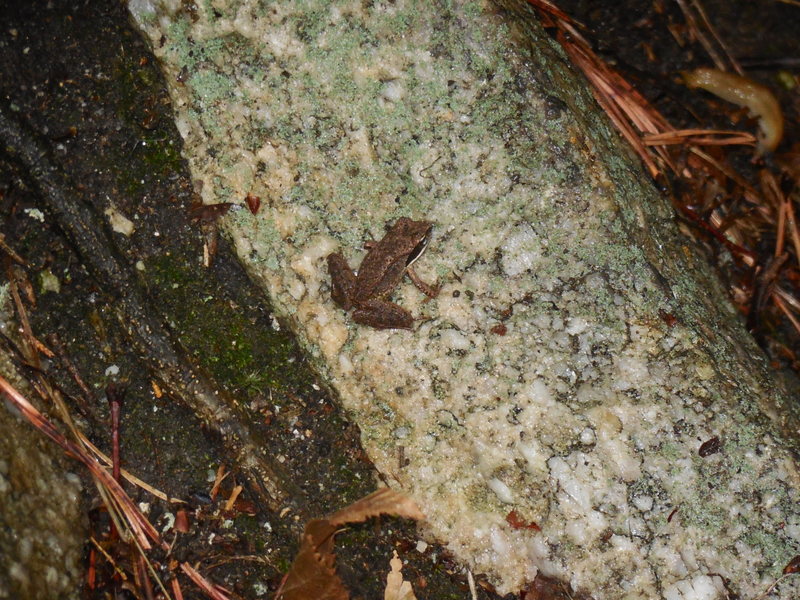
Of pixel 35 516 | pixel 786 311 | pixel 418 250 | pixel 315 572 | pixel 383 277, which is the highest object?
pixel 786 311

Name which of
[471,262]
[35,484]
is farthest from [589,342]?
[35,484]

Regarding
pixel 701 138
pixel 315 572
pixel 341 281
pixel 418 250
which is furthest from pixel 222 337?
pixel 701 138

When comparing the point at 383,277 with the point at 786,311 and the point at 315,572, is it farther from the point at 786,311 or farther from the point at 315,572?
the point at 786,311

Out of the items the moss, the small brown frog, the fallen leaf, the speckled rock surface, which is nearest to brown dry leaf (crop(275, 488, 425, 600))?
the speckled rock surface

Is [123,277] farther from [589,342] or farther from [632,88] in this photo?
[632,88]

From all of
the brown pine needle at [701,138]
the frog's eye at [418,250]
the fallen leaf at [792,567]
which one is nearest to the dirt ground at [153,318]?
the frog's eye at [418,250]

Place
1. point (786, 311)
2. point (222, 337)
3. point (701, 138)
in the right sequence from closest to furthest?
point (222, 337) → point (786, 311) → point (701, 138)
